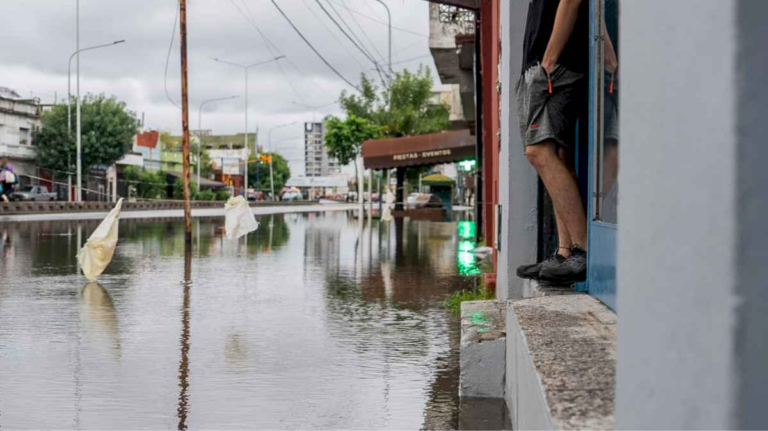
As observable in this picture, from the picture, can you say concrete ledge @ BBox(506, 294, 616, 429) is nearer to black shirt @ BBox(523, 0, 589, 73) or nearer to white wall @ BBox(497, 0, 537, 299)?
black shirt @ BBox(523, 0, 589, 73)

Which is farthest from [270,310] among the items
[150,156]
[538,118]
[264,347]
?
[150,156]

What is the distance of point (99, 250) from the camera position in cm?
1072

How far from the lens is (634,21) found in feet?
6.34

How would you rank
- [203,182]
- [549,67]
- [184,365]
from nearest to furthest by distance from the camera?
[549,67] < [184,365] < [203,182]

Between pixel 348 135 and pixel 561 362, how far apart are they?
49.3 metres

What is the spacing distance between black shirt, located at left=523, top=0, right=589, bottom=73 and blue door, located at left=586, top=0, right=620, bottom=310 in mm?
156

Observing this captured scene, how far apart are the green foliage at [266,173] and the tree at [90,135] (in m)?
54.1

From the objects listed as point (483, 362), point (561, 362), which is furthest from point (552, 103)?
point (561, 362)

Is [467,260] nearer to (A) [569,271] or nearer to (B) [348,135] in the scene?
(A) [569,271]

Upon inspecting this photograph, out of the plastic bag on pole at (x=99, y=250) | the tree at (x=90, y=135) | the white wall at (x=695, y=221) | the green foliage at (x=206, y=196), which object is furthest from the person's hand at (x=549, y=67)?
the green foliage at (x=206, y=196)

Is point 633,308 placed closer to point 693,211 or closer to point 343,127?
point 693,211

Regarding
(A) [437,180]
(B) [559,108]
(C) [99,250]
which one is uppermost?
(A) [437,180]

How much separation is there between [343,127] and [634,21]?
165ft

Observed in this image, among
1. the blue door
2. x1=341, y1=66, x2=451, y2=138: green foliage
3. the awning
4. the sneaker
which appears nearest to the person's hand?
the blue door
